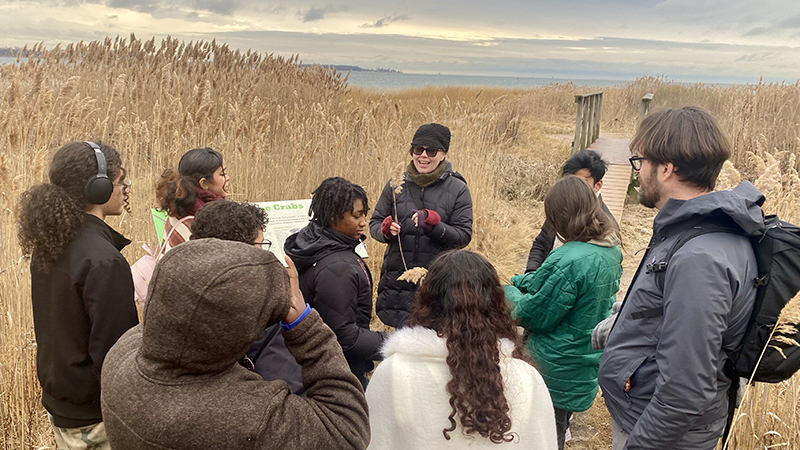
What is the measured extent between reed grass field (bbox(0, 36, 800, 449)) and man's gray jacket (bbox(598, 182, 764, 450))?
21cm

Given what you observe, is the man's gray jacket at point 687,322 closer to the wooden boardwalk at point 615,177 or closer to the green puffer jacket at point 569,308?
the green puffer jacket at point 569,308

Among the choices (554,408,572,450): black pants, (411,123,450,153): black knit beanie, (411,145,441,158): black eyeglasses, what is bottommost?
(554,408,572,450): black pants

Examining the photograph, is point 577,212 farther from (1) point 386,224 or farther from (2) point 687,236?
(1) point 386,224

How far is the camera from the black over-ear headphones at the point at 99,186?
6.33ft

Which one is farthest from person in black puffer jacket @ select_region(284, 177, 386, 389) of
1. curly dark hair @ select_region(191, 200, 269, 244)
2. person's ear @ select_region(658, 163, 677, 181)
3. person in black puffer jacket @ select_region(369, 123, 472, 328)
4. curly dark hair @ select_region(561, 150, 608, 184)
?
curly dark hair @ select_region(561, 150, 608, 184)

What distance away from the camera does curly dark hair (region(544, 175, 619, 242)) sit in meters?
2.48

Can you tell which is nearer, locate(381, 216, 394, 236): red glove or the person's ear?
the person's ear

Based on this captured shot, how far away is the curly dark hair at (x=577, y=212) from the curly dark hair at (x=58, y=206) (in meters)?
1.92

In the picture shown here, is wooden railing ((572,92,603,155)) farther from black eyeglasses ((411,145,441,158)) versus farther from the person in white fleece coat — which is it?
the person in white fleece coat

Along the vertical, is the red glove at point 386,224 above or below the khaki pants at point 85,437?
above

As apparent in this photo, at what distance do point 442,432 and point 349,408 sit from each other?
32 centimetres

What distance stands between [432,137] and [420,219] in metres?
0.59

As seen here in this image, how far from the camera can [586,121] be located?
1105cm

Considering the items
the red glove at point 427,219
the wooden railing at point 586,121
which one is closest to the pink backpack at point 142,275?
the red glove at point 427,219
